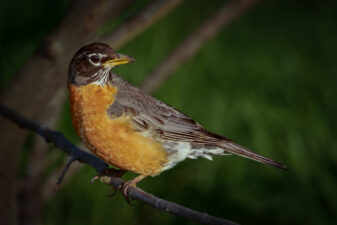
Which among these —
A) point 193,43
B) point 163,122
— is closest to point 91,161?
point 163,122

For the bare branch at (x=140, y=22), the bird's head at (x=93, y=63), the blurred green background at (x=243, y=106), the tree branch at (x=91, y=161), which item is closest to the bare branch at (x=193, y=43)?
the blurred green background at (x=243, y=106)

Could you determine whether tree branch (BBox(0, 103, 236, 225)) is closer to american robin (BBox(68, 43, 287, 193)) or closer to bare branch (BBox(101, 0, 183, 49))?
american robin (BBox(68, 43, 287, 193))

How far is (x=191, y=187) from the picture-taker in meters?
5.32

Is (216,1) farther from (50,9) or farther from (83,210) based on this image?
(83,210)

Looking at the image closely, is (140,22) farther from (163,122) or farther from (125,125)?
(125,125)

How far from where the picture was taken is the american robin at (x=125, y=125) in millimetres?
3979

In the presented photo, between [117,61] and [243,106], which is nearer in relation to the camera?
A: [117,61]

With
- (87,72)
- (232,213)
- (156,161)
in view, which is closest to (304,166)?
(232,213)

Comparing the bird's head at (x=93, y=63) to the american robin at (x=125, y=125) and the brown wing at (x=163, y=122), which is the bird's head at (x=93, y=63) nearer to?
the american robin at (x=125, y=125)

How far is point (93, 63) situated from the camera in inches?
161

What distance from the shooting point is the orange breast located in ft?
13.0

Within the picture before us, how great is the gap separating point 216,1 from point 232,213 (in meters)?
2.37

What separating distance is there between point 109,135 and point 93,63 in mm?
498

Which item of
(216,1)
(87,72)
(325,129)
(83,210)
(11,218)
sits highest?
(216,1)
